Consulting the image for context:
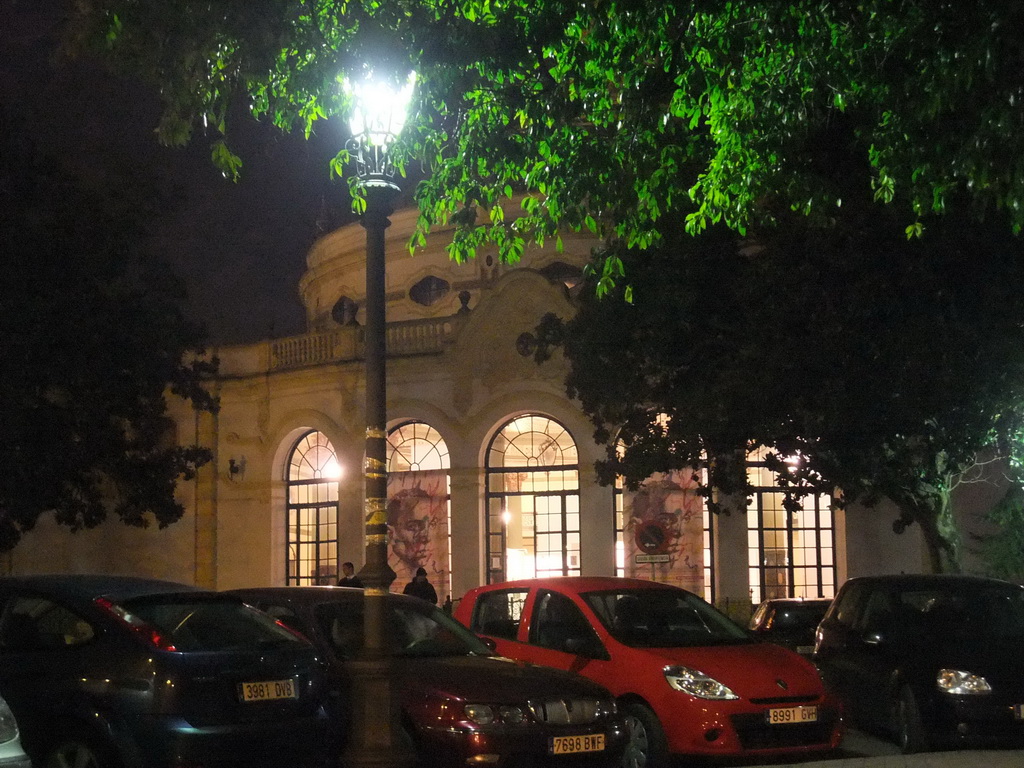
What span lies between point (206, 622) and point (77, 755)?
115cm

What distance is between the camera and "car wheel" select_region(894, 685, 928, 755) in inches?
420

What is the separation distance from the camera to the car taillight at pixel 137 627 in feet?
24.5

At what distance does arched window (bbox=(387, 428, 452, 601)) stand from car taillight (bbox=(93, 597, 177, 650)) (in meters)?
17.0

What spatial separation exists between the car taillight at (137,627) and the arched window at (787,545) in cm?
1823

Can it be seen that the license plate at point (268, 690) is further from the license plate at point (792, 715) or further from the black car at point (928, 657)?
the black car at point (928, 657)

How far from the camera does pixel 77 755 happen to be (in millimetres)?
7418

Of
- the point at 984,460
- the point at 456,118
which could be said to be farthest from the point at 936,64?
the point at 984,460

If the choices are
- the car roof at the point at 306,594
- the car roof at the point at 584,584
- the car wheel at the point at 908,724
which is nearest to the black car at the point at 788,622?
the car wheel at the point at 908,724

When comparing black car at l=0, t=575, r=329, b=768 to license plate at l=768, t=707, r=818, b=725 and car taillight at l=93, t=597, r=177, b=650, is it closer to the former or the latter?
car taillight at l=93, t=597, r=177, b=650

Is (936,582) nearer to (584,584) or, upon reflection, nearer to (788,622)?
(584,584)

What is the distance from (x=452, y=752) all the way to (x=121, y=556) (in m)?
22.2

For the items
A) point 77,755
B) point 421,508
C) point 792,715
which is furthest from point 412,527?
point 77,755

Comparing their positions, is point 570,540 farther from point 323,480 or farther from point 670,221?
point 670,221

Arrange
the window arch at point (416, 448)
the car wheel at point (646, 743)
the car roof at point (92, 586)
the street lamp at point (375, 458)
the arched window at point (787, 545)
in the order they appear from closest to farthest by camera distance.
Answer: the street lamp at point (375, 458)
the car roof at point (92, 586)
the car wheel at point (646, 743)
the arched window at point (787, 545)
the window arch at point (416, 448)
